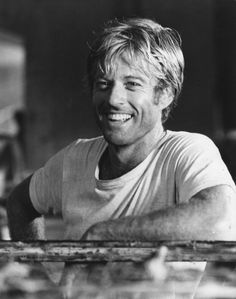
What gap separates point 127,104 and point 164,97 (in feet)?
0.55

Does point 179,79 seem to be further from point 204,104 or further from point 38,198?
point 204,104

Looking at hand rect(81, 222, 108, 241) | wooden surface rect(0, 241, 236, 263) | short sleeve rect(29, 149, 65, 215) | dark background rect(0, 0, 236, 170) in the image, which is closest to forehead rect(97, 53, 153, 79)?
short sleeve rect(29, 149, 65, 215)

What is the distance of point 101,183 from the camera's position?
2539 millimetres

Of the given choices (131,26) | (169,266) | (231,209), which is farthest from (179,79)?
(169,266)

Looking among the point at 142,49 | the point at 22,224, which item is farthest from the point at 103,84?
the point at 22,224

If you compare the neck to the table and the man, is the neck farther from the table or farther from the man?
the table

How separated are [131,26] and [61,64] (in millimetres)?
7062

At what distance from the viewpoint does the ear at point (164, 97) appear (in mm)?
2586

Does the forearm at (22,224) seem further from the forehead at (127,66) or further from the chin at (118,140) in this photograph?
the forehead at (127,66)

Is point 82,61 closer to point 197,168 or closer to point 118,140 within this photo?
point 118,140

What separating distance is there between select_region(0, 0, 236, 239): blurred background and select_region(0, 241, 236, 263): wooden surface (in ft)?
20.5

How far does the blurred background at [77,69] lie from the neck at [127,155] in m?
5.40

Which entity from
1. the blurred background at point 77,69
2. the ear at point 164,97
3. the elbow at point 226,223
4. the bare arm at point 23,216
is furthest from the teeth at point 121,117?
the blurred background at point 77,69

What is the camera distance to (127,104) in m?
2.51
